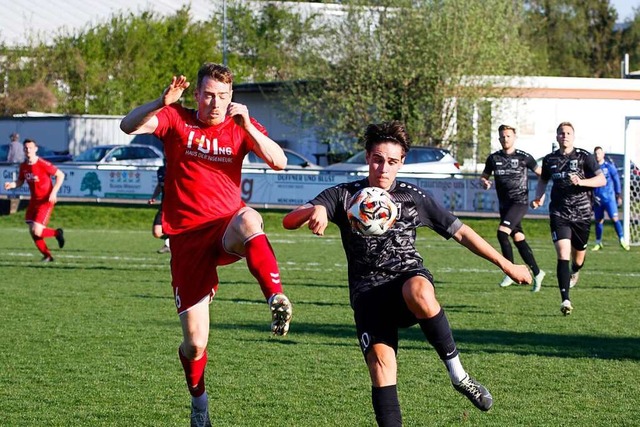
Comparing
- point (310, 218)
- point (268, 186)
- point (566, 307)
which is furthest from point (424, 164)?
point (310, 218)

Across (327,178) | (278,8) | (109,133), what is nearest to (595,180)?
(327,178)

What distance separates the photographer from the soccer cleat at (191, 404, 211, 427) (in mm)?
6746

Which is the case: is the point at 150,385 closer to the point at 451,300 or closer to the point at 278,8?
the point at 451,300

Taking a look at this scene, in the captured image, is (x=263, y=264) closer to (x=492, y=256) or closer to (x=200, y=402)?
(x=200, y=402)

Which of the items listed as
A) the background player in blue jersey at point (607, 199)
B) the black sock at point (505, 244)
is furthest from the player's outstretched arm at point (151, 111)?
the background player in blue jersey at point (607, 199)

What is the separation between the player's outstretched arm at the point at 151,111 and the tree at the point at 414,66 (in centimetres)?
3205

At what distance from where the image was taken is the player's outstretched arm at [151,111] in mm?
6367

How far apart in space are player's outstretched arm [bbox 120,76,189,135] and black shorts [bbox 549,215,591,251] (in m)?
7.02

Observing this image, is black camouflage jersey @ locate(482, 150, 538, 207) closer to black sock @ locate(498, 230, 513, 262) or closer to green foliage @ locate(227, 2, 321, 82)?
black sock @ locate(498, 230, 513, 262)

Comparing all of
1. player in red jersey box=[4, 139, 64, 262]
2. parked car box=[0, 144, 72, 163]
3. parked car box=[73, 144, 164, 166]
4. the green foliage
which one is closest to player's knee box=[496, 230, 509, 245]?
player in red jersey box=[4, 139, 64, 262]

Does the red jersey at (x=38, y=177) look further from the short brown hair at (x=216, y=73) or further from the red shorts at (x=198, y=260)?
the short brown hair at (x=216, y=73)

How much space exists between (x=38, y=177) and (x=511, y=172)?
753 cm

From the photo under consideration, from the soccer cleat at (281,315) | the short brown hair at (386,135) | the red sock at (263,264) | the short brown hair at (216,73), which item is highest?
the short brown hair at (216,73)

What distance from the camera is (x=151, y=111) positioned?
6.48m
